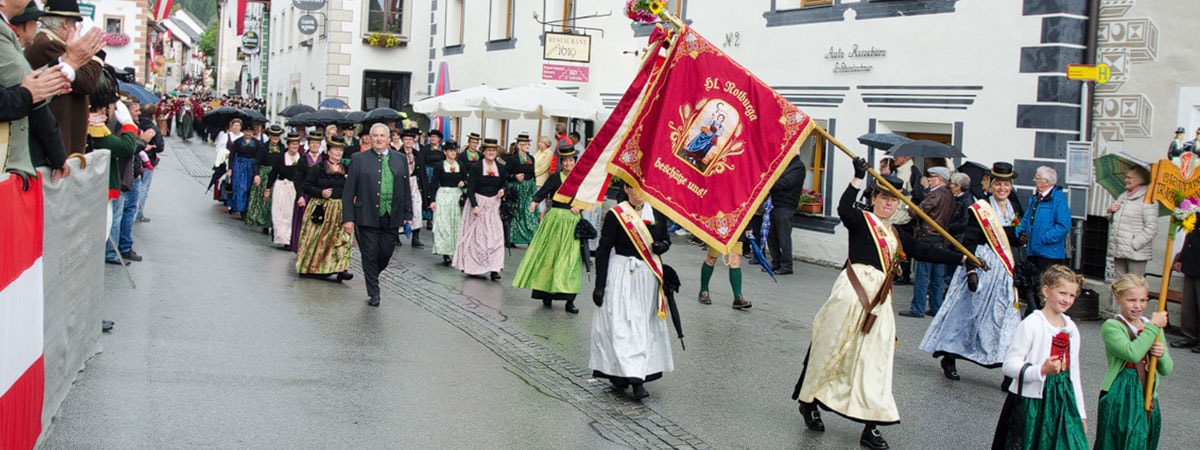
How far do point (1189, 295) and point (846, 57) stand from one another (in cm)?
665

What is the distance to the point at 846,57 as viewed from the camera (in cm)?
1750

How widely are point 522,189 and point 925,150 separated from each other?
6.33 m

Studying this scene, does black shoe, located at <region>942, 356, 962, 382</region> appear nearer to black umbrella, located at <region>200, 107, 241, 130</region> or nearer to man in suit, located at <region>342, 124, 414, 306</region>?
man in suit, located at <region>342, 124, 414, 306</region>

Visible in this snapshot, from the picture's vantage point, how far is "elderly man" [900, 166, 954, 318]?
12953mm

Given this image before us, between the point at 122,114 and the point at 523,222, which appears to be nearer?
the point at 122,114

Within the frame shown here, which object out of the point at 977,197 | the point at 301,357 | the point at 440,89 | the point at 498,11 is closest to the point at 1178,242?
the point at 977,197

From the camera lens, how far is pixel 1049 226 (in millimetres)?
12609

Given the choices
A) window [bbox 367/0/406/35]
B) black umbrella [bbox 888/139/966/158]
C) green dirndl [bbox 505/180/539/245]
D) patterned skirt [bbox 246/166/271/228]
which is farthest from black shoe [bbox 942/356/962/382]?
window [bbox 367/0/406/35]

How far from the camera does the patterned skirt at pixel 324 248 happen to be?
13719 millimetres

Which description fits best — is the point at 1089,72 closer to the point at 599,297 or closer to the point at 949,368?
the point at 949,368

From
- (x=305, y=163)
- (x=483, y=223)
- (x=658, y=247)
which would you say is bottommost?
(x=483, y=223)

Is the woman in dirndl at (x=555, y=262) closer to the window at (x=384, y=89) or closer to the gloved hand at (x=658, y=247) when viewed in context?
the gloved hand at (x=658, y=247)

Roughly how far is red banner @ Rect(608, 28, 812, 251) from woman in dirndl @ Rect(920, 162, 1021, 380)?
272cm

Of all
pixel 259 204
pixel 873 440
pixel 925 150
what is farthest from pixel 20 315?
pixel 259 204
